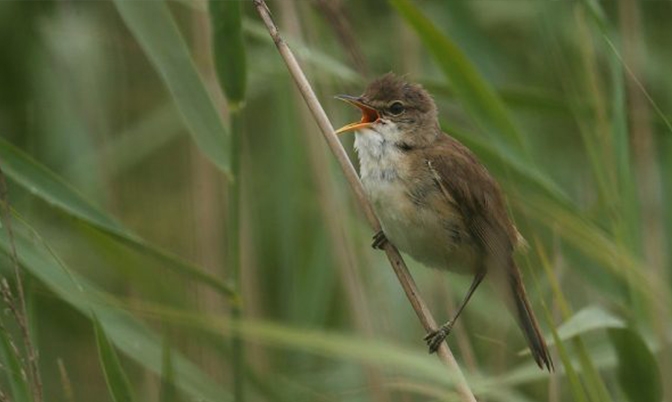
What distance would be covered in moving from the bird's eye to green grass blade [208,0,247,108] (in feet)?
2.11

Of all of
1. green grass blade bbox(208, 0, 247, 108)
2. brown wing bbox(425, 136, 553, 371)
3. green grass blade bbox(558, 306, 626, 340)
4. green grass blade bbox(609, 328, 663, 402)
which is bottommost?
green grass blade bbox(609, 328, 663, 402)

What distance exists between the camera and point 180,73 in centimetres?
307

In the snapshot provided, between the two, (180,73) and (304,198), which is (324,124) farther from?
(304,198)

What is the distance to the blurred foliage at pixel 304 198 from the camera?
278 centimetres

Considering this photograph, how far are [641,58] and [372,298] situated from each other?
1533mm

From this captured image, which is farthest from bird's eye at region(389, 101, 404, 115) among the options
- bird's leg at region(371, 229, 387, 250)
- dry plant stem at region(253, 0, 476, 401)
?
dry plant stem at region(253, 0, 476, 401)

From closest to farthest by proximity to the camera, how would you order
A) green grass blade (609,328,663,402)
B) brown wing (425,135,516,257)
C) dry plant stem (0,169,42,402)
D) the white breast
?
dry plant stem (0,169,42,402), green grass blade (609,328,663,402), the white breast, brown wing (425,135,516,257)

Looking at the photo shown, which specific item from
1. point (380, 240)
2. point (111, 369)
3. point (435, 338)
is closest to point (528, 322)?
point (435, 338)

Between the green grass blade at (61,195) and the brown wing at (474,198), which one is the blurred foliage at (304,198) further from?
the brown wing at (474,198)

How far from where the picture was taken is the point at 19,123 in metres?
4.89

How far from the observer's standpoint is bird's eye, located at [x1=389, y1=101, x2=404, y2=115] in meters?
3.43

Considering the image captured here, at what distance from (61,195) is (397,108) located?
1101mm

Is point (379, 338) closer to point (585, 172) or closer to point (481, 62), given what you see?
point (481, 62)

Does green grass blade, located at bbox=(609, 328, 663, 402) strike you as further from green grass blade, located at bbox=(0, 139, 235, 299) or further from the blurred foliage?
green grass blade, located at bbox=(0, 139, 235, 299)
